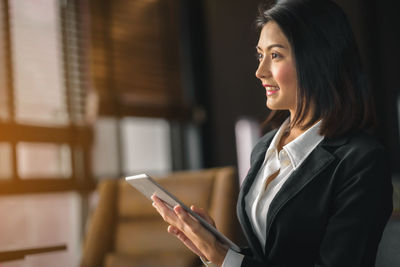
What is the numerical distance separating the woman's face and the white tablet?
384 mm

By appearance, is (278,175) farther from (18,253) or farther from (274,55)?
(18,253)

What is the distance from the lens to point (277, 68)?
51.0 inches

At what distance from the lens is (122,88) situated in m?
3.11

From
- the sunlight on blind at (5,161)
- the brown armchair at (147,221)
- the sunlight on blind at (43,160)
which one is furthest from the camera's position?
the sunlight on blind at (43,160)

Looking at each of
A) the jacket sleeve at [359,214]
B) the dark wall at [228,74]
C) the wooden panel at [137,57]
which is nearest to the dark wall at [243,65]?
the dark wall at [228,74]

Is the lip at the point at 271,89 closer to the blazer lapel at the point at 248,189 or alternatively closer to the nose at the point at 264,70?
the nose at the point at 264,70

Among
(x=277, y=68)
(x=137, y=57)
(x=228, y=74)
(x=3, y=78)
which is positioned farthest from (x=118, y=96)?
(x=277, y=68)

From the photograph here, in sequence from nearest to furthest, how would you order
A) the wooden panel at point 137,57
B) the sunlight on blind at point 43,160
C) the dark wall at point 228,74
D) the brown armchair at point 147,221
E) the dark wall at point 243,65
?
the brown armchair at point 147,221 < the sunlight on blind at point 43,160 < the wooden panel at point 137,57 < the dark wall at point 243,65 < the dark wall at point 228,74

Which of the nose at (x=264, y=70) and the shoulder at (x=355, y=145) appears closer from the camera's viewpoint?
the shoulder at (x=355, y=145)

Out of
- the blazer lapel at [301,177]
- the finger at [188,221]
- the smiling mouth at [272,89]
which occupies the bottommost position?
the finger at [188,221]

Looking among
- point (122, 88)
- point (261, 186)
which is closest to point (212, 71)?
point (122, 88)

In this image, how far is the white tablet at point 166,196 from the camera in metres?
1.16

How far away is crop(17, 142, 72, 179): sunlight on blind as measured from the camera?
100 inches

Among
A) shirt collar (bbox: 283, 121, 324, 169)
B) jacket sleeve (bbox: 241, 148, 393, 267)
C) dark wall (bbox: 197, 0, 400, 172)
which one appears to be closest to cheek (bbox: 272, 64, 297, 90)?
shirt collar (bbox: 283, 121, 324, 169)
